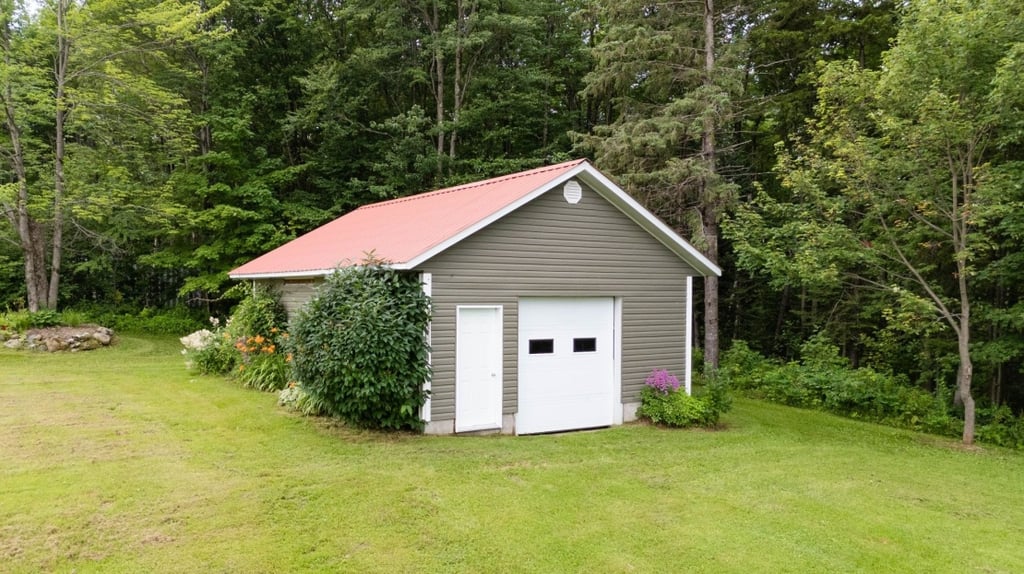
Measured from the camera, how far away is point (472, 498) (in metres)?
6.04

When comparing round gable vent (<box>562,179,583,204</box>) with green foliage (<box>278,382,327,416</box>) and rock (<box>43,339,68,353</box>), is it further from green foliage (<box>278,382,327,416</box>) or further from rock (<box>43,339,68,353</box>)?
rock (<box>43,339,68,353</box>)

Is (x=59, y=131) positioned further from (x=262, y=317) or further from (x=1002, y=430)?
(x=1002, y=430)

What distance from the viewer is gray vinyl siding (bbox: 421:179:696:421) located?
847 cm

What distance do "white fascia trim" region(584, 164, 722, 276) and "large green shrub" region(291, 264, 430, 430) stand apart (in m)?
3.28

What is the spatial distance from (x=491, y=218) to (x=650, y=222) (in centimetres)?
291

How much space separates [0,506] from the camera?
5.37 m

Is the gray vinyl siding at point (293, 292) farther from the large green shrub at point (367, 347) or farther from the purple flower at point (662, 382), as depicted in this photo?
the purple flower at point (662, 382)

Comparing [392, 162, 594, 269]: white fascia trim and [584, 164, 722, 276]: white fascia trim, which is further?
[584, 164, 722, 276]: white fascia trim

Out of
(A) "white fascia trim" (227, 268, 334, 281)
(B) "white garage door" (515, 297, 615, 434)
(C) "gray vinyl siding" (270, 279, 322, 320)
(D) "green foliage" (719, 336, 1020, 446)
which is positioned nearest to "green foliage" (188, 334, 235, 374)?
(A) "white fascia trim" (227, 268, 334, 281)

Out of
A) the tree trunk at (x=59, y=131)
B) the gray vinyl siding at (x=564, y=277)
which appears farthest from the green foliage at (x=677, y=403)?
the tree trunk at (x=59, y=131)

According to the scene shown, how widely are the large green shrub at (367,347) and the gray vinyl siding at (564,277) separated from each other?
33 cm

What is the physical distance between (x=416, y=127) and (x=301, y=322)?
12.3 metres

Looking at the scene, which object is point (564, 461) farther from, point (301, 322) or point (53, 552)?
point (53, 552)

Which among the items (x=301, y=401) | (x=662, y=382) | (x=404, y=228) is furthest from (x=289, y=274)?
(x=662, y=382)
